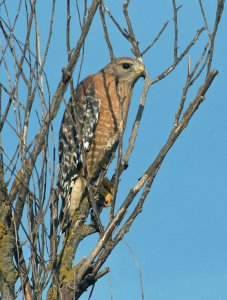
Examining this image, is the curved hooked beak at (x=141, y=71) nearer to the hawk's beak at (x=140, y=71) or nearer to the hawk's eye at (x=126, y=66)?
the hawk's beak at (x=140, y=71)

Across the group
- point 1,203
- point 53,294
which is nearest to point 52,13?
point 1,203

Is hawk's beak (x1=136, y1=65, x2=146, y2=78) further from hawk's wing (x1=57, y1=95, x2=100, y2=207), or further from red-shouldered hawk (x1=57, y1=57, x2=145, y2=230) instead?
hawk's wing (x1=57, y1=95, x2=100, y2=207)

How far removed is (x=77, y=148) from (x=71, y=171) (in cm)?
33

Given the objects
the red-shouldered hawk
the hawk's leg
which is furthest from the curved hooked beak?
the hawk's leg

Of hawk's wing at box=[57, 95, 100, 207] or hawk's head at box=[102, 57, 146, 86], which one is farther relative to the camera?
hawk's head at box=[102, 57, 146, 86]

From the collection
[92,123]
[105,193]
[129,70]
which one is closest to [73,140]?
[92,123]

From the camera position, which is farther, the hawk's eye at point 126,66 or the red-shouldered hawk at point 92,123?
the hawk's eye at point 126,66

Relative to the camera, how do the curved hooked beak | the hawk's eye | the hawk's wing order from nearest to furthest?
the hawk's wing → the curved hooked beak → the hawk's eye

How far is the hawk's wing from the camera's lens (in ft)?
22.0

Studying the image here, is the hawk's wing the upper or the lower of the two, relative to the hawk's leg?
upper

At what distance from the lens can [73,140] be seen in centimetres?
681

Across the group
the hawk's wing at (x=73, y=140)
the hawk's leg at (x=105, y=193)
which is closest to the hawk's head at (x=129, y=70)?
the hawk's wing at (x=73, y=140)

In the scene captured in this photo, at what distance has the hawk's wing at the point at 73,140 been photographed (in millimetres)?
6699

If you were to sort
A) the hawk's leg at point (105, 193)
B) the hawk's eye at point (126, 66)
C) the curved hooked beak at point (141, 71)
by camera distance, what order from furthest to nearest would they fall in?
1. the hawk's eye at point (126, 66)
2. the curved hooked beak at point (141, 71)
3. the hawk's leg at point (105, 193)
